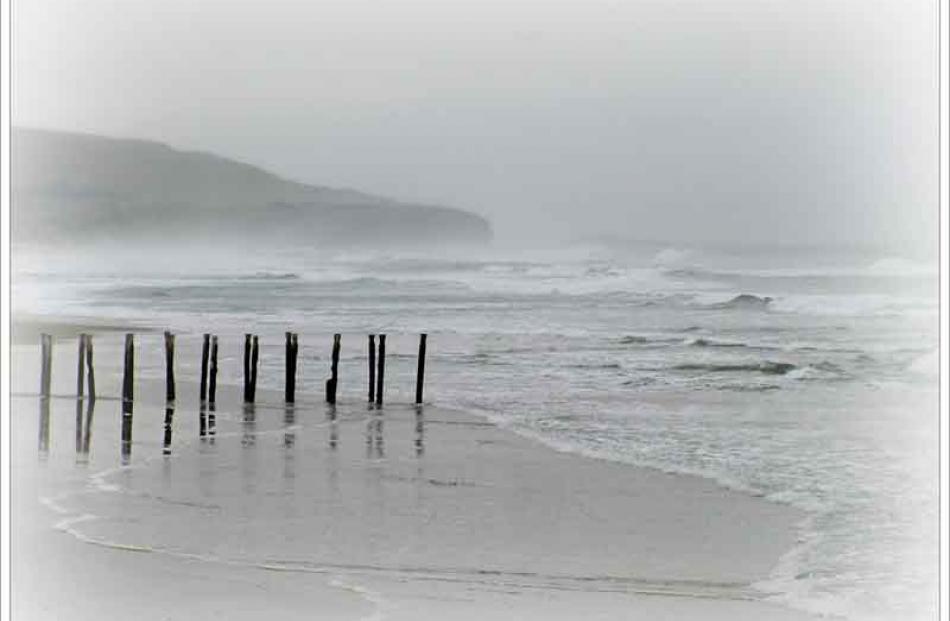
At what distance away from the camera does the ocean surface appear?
710 centimetres

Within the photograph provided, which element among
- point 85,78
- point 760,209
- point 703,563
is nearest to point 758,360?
point 760,209

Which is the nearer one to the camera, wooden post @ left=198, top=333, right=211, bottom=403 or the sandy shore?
the sandy shore

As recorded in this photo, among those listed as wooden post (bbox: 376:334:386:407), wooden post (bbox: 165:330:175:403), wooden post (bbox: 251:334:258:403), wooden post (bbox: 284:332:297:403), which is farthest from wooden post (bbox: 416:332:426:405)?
wooden post (bbox: 165:330:175:403)

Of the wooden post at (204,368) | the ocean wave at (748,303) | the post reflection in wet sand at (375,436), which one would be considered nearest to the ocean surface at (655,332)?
the ocean wave at (748,303)

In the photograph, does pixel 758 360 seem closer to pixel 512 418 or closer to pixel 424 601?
pixel 512 418

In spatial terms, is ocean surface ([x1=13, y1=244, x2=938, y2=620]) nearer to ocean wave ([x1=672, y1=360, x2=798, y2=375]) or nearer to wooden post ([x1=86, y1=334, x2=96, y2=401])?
ocean wave ([x1=672, y1=360, x2=798, y2=375])

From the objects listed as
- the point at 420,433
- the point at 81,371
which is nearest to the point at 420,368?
the point at 420,433

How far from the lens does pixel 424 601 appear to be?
5570mm

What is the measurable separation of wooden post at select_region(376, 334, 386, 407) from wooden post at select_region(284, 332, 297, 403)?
0.48 metres

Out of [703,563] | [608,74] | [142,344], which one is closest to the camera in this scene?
[703,563]

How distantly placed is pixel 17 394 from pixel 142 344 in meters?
1.04

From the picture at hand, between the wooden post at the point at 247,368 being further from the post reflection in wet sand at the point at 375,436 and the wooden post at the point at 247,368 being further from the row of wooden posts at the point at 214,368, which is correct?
the post reflection in wet sand at the point at 375,436

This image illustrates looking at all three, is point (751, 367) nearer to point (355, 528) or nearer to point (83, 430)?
point (355, 528)

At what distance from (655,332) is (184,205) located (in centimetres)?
252
